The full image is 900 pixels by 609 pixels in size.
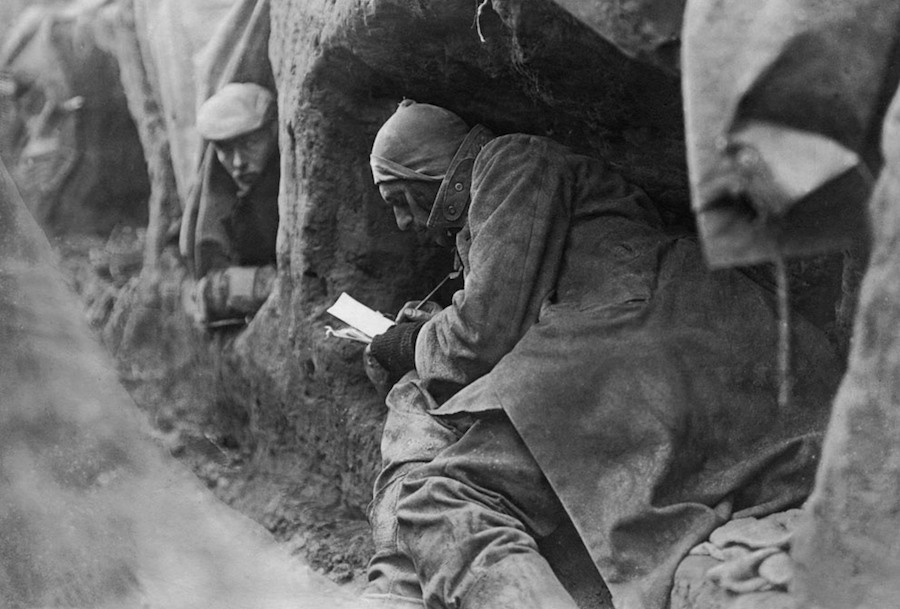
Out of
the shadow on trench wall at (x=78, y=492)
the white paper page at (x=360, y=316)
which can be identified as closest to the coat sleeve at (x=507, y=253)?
the white paper page at (x=360, y=316)

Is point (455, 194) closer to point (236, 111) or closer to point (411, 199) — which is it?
point (411, 199)

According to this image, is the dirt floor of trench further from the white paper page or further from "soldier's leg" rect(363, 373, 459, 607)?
the white paper page

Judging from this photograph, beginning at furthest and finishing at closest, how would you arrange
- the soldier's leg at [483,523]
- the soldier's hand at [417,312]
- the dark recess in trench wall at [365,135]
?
the soldier's hand at [417,312], the dark recess in trench wall at [365,135], the soldier's leg at [483,523]

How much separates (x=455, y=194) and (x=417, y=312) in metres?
0.53

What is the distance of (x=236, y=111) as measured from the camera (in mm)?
6004

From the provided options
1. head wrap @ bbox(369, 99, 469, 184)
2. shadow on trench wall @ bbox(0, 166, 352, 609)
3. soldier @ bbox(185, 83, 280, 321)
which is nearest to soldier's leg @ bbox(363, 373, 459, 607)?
head wrap @ bbox(369, 99, 469, 184)

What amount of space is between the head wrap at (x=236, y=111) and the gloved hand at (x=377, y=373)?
147 cm

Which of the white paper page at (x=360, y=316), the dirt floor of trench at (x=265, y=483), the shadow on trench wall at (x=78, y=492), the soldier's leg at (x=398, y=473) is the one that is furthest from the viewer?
the dirt floor of trench at (x=265, y=483)

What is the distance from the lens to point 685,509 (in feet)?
11.8

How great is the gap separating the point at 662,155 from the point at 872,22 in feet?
5.34

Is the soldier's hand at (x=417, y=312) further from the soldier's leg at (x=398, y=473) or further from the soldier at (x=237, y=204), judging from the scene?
the soldier at (x=237, y=204)

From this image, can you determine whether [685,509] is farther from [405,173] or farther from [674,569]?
[405,173]

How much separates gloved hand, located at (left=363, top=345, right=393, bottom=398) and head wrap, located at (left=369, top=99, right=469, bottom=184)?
0.54 meters

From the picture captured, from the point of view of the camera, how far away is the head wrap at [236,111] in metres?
6.00
